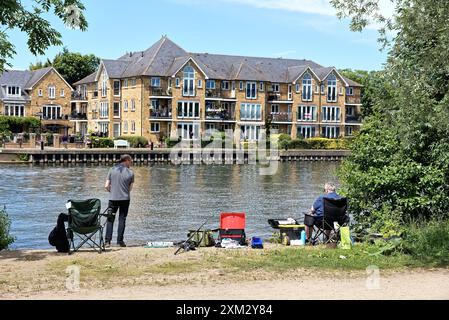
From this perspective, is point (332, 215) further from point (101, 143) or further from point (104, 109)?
point (104, 109)

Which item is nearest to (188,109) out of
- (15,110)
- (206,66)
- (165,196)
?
(206,66)

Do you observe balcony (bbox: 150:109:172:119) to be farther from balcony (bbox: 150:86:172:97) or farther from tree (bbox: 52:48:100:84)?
tree (bbox: 52:48:100:84)

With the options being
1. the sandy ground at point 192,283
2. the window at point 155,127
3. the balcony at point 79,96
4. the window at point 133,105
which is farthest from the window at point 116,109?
the sandy ground at point 192,283

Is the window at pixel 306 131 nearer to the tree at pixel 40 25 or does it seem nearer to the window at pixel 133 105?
the window at pixel 133 105

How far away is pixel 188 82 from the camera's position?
91.6m

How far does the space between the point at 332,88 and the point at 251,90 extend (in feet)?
45.4

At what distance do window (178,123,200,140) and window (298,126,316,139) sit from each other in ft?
55.8

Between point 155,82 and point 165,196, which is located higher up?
point 155,82

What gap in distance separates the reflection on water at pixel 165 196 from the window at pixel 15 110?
34.6 metres

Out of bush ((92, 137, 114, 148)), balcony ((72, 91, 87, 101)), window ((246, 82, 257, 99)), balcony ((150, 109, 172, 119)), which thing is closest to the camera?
bush ((92, 137, 114, 148))

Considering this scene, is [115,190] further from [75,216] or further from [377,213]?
[377,213]

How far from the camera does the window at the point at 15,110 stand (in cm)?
9919

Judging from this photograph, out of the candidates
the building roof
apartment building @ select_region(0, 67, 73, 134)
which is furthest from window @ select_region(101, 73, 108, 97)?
apartment building @ select_region(0, 67, 73, 134)

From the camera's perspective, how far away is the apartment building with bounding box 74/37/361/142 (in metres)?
90.3
